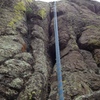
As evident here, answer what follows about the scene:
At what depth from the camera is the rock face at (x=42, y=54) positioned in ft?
16.6

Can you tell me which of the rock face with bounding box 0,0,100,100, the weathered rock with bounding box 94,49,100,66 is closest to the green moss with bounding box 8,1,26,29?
the rock face with bounding box 0,0,100,100

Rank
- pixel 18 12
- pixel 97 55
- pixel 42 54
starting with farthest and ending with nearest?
pixel 18 12 → pixel 97 55 → pixel 42 54

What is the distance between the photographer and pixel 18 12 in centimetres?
833

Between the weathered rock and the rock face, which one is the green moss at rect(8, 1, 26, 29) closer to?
the rock face

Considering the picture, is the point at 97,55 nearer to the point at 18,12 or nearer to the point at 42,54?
the point at 42,54

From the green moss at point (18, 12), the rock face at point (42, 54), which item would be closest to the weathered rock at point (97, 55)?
the rock face at point (42, 54)

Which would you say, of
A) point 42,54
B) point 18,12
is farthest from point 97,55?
point 18,12

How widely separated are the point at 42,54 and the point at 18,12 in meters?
2.70

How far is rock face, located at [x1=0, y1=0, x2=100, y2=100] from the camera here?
5.06m

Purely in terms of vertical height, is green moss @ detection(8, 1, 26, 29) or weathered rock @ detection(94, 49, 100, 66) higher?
green moss @ detection(8, 1, 26, 29)

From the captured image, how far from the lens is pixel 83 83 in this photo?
5.69m

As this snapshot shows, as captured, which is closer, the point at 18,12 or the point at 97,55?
the point at 97,55

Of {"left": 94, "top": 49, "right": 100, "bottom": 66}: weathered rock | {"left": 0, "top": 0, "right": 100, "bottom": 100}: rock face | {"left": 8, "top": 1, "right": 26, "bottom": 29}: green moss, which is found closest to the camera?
{"left": 0, "top": 0, "right": 100, "bottom": 100}: rock face

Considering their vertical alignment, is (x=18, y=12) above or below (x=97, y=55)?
above
